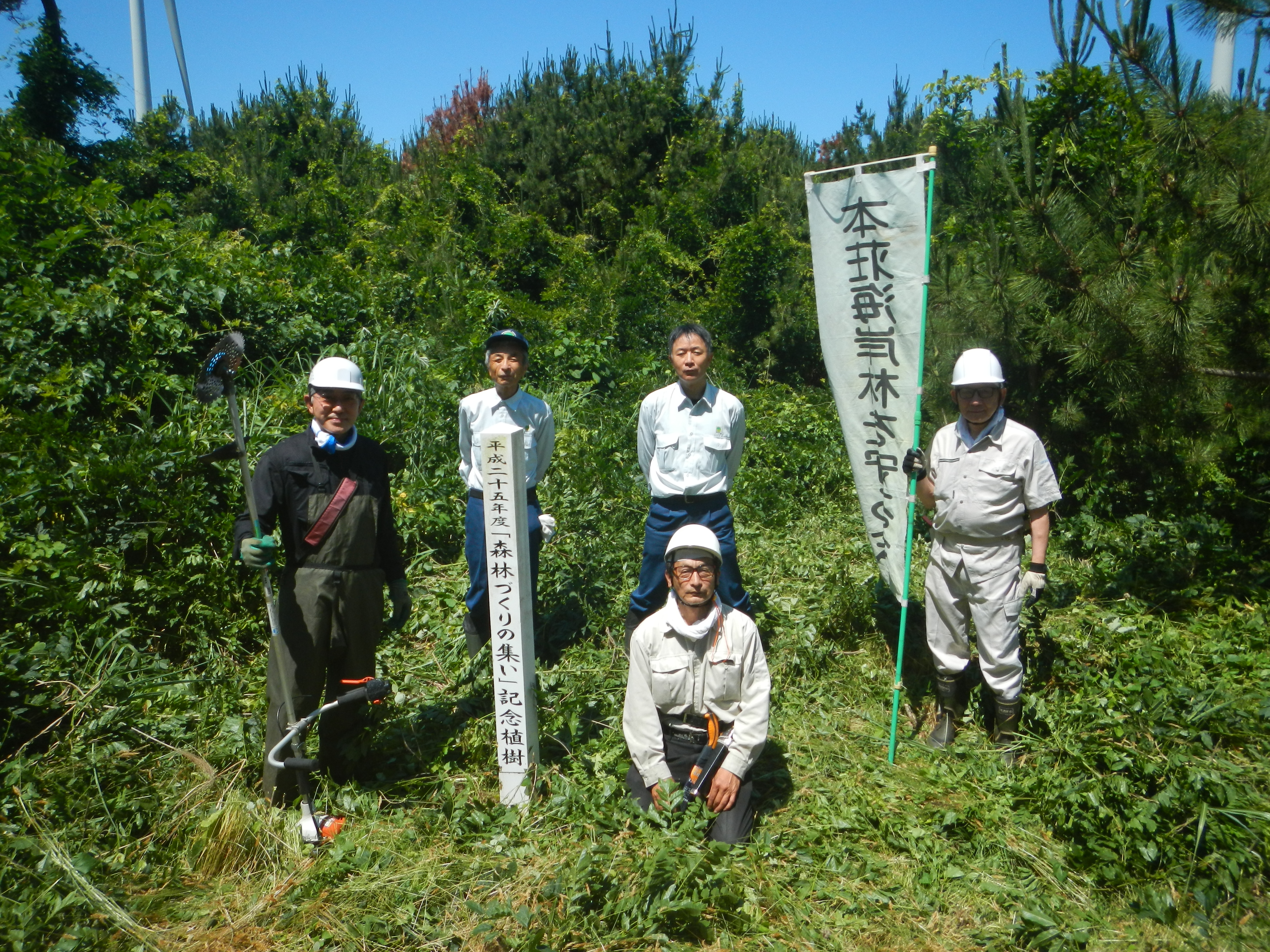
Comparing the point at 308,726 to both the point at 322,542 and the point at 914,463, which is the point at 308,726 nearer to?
the point at 322,542

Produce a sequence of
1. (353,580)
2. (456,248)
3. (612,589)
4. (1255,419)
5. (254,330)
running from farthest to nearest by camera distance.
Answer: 1. (456,248)
2. (254,330)
3. (612,589)
4. (1255,419)
5. (353,580)

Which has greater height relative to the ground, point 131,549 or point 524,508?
point 524,508

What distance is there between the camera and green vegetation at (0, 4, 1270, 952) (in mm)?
2908

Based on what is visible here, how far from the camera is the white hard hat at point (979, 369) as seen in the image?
3.76 metres

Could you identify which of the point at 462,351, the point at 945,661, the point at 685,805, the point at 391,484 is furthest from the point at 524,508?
the point at 462,351

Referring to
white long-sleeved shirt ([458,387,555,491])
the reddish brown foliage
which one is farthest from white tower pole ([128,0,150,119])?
white long-sleeved shirt ([458,387,555,491])

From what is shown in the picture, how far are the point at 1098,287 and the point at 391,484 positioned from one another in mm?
5034

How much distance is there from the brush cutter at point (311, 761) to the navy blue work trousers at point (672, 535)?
1603 millimetres

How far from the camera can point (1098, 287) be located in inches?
195

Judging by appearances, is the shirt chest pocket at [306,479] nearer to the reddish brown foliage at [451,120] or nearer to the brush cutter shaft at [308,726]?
the brush cutter shaft at [308,726]

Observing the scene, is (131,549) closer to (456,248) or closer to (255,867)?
(255,867)

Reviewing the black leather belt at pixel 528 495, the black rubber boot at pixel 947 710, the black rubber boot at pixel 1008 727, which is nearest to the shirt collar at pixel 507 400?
the black leather belt at pixel 528 495

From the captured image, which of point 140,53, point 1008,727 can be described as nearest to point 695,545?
point 1008,727

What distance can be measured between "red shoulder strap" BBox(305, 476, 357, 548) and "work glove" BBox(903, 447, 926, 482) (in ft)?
8.19
